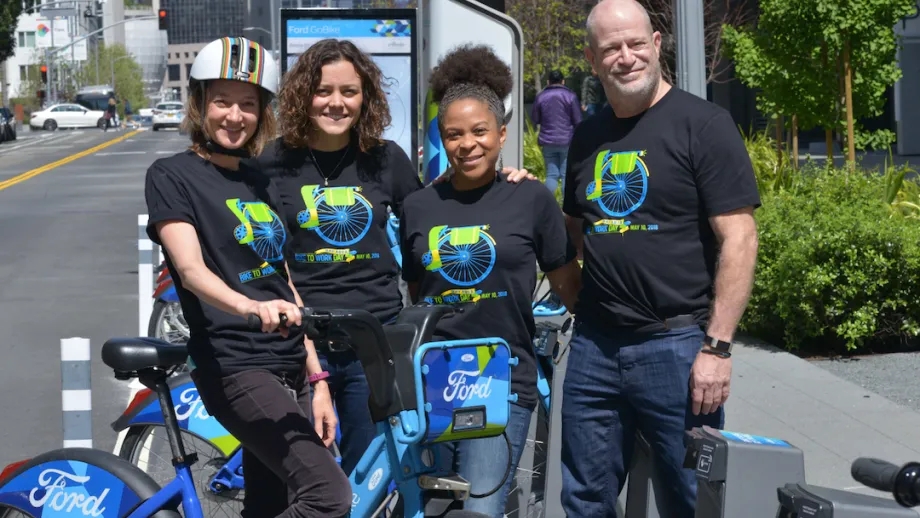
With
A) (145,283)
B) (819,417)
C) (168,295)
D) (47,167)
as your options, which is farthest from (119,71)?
(819,417)

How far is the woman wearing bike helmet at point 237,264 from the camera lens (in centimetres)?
339

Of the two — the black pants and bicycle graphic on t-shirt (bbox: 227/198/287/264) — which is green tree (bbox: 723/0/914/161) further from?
the black pants

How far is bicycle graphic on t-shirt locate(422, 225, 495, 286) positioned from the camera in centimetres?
382

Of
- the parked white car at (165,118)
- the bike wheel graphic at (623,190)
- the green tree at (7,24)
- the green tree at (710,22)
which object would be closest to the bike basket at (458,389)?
the bike wheel graphic at (623,190)

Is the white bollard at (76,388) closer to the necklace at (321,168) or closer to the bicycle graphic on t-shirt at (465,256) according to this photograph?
the necklace at (321,168)

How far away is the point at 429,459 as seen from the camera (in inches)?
130

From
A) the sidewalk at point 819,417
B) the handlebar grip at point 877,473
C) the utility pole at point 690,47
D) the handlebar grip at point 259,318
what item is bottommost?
the sidewalk at point 819,417

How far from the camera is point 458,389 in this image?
10.3 feet

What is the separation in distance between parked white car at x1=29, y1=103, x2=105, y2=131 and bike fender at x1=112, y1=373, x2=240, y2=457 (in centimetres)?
7344

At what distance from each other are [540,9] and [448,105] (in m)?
21.4

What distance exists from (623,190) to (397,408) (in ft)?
3.19

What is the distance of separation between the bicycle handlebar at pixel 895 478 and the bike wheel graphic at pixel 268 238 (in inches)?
77.4

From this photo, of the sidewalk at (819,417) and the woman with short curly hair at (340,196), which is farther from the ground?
the woman with short curly hair at (340,196)

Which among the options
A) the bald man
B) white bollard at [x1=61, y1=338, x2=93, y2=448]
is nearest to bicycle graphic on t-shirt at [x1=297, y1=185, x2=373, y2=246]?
the bald man
